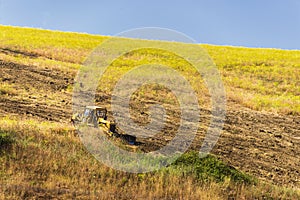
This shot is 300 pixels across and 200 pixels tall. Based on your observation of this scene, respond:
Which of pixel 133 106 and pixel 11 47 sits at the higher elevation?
pixel 11 47

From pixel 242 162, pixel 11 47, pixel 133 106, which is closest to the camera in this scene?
pixel 242 162

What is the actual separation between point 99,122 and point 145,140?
240 cm

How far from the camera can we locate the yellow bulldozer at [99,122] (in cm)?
1641

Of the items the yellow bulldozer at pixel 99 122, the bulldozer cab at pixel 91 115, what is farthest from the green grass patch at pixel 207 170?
the bulldozer cab at pixel 91 115

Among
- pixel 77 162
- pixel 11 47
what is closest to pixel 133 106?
pixel 77 162

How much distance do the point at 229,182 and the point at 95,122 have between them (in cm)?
672

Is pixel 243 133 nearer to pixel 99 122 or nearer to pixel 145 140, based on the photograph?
pixel 145 140

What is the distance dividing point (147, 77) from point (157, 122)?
1257 centimetres

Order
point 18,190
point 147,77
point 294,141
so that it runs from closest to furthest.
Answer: point 18,190
point 294,141
point 147,77

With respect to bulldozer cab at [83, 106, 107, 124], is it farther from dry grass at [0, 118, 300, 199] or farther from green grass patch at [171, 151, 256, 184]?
green grass patch at [171, 151, 256, 184]

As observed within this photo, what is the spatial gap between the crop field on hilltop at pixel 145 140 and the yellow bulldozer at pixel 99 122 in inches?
22.0

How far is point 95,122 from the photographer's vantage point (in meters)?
16.9

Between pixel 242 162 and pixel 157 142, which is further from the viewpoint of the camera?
pixel 157 142

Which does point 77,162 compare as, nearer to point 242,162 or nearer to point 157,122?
point 242,162
